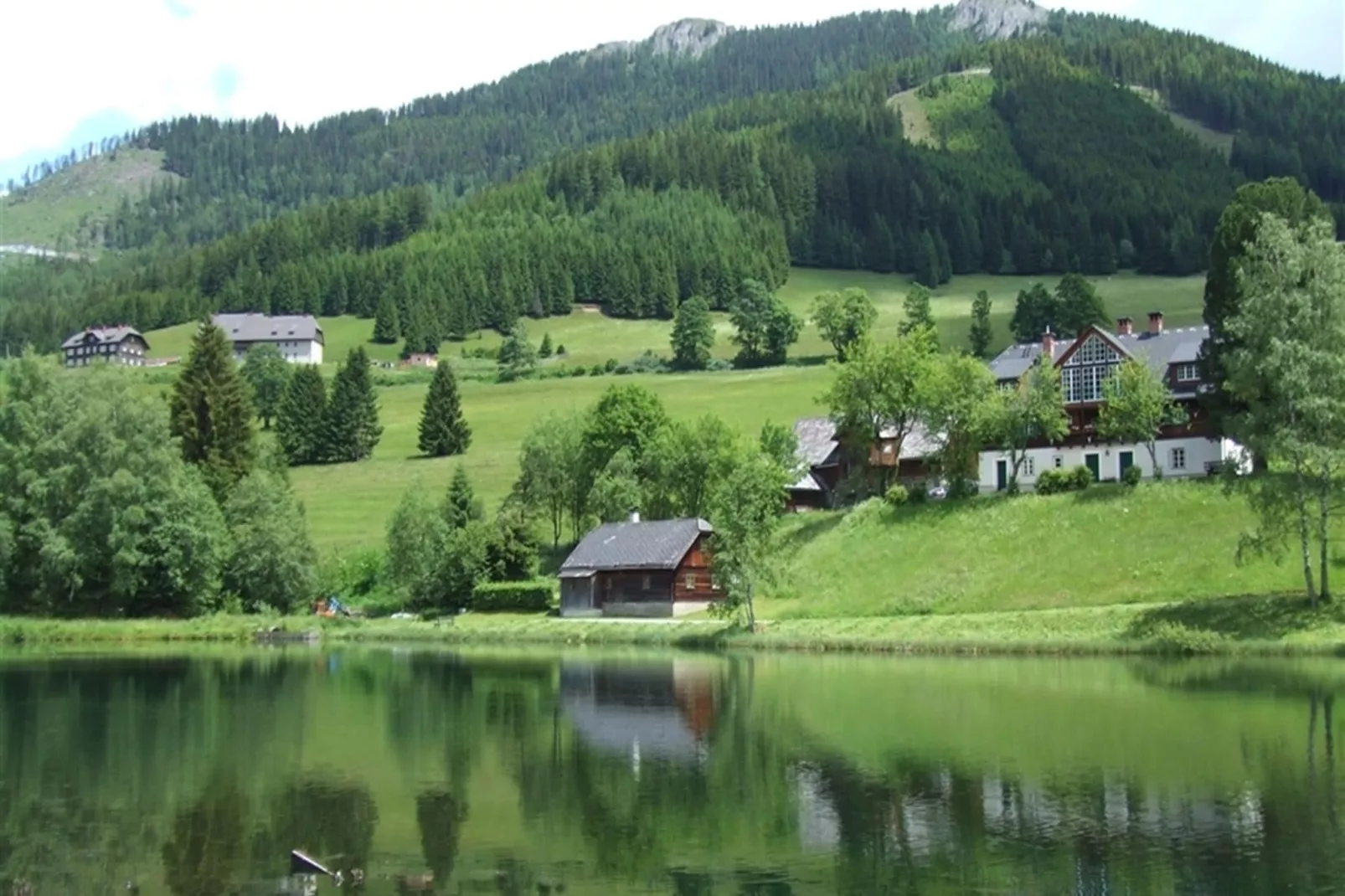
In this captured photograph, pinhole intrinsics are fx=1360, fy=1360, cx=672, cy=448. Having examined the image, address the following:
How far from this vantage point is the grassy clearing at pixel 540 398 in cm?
10194

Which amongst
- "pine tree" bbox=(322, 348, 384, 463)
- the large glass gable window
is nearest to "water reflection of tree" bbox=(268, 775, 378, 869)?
the large glass gable window

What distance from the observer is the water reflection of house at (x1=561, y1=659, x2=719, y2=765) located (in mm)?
33000

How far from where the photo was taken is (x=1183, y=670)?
4403 cm

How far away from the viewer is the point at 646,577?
249ft

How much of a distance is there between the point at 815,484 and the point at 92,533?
44.3 metres

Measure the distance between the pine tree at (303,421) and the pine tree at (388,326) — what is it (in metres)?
72.4

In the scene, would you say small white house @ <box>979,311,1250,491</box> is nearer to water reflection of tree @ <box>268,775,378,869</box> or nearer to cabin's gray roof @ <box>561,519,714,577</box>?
cabin's gray roof @ <box>561,519,714,577</box>

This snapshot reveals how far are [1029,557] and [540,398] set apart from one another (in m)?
80.5

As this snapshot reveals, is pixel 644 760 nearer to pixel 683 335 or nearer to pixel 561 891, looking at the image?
pixel 561 891

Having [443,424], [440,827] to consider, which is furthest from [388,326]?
[440,827]

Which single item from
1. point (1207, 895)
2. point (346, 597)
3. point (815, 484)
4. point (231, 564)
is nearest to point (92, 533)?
point (231, 564)

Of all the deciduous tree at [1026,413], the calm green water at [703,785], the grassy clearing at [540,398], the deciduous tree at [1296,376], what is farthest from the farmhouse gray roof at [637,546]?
the deciduous tree at [1296,376]

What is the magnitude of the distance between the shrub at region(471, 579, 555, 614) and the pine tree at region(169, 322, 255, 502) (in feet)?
72.5

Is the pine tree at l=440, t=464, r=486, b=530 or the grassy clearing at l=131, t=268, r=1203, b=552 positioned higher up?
the grassy clearing at l=131, t=268, r=1203, b=552
